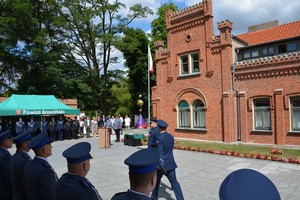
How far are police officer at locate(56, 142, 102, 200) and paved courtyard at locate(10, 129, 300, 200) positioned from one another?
5.00 m

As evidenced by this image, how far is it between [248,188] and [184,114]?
21742 millimetres

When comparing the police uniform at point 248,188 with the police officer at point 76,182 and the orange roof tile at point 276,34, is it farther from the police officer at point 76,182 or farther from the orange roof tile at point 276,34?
the orange roof tile at point 276,34

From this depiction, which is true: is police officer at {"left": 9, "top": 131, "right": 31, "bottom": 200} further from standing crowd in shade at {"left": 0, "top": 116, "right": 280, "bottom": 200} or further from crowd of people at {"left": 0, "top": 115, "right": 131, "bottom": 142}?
crowd of people at {"left": 0, "top": 115, "right": 131, "bottom": 142}

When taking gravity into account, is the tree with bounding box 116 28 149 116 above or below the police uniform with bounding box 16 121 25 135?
above

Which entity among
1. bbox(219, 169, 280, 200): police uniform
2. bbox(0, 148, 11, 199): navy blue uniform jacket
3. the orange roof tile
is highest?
the orange roof tile

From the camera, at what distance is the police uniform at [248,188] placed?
1.28m

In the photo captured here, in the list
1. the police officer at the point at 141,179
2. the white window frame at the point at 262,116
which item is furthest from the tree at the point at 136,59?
the police officer at the point at 141,179

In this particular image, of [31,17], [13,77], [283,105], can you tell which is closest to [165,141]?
[283,105]

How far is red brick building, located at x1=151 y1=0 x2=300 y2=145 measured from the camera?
17.5 metres

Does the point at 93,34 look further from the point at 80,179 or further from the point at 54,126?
the point at 80,179

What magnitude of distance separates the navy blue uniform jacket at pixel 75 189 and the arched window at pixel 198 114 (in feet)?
62.3

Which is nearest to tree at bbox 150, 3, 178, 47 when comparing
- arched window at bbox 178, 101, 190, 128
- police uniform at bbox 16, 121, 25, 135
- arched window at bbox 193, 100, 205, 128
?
arched window at bbox 178, 101, 190, 128

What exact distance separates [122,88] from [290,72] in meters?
29.6

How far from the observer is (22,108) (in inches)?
818
